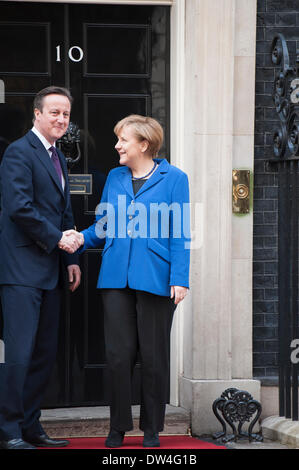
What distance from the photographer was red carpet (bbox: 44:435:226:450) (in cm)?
535

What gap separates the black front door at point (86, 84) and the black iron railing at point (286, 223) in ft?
3.24

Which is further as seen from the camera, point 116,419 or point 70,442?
point 70,442

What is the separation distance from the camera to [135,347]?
17.1 feet

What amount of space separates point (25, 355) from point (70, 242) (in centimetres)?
71

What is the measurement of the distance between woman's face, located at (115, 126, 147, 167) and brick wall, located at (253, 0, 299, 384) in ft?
4.39

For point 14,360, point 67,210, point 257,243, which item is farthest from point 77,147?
point 14,360

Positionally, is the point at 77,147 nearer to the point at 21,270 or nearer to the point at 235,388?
the point at 21,270

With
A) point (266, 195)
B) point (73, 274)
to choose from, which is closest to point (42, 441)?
point (73, 274)

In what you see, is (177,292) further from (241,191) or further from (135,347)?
(241,191)

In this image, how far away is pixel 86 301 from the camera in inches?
248

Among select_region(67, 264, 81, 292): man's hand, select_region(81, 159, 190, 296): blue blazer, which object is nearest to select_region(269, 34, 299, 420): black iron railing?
select_region(81, 159, 190, 296): blue blazer

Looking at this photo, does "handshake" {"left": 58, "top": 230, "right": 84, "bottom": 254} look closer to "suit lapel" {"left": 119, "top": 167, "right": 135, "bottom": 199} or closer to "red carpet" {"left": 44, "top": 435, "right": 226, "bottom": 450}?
"suit lapel" {"left": 119, "top": 167, "right": 135, "bottom": 199}

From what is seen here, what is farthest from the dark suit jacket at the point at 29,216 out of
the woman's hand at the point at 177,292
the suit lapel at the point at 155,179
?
the woman's hand at the point at 177,292

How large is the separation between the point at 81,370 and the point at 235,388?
1.15 metres
